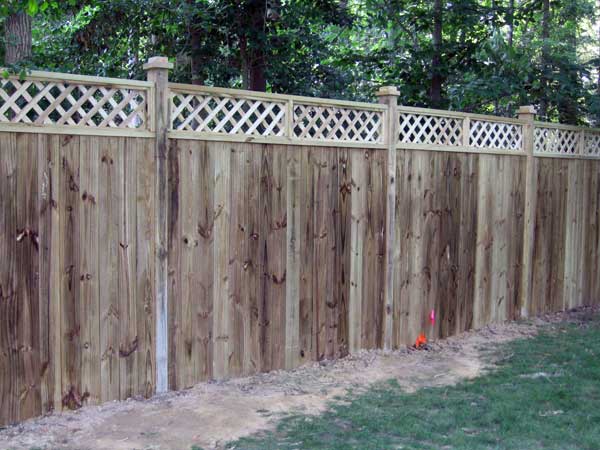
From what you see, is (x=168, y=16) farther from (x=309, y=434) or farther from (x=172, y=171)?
(x=309, y=434)

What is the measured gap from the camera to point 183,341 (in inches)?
171

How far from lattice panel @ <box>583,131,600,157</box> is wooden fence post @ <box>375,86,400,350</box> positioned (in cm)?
316

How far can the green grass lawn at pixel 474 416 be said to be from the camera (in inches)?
144

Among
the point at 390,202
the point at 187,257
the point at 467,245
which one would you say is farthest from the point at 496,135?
the point at 187,257

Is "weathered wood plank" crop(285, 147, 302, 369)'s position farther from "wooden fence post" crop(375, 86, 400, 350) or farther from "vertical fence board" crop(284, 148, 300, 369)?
"wooden fence post" crop(375, 86, 400, 350)

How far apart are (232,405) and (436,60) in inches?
227

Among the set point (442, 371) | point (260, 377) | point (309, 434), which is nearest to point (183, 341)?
point (260, 377)

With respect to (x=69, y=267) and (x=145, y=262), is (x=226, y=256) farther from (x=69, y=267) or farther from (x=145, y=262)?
(x=69, y=267)

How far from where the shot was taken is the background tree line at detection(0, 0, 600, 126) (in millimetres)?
7156

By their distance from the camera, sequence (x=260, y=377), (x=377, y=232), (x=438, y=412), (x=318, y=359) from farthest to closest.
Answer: (x=377, y=232) < (x=318, y=359) < (x=260, y=377) < (x=438, y=412)

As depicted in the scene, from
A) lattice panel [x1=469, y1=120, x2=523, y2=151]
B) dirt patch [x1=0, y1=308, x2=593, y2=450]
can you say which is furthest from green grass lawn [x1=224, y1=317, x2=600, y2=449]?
lattice panel [x1=469, y1=120, x2=523, y2=151]

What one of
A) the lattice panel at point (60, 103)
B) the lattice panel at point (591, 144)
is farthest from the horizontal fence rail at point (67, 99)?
the lattice panel at point (591, 144)

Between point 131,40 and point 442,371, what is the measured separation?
496 cm

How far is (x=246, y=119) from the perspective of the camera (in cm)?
457
